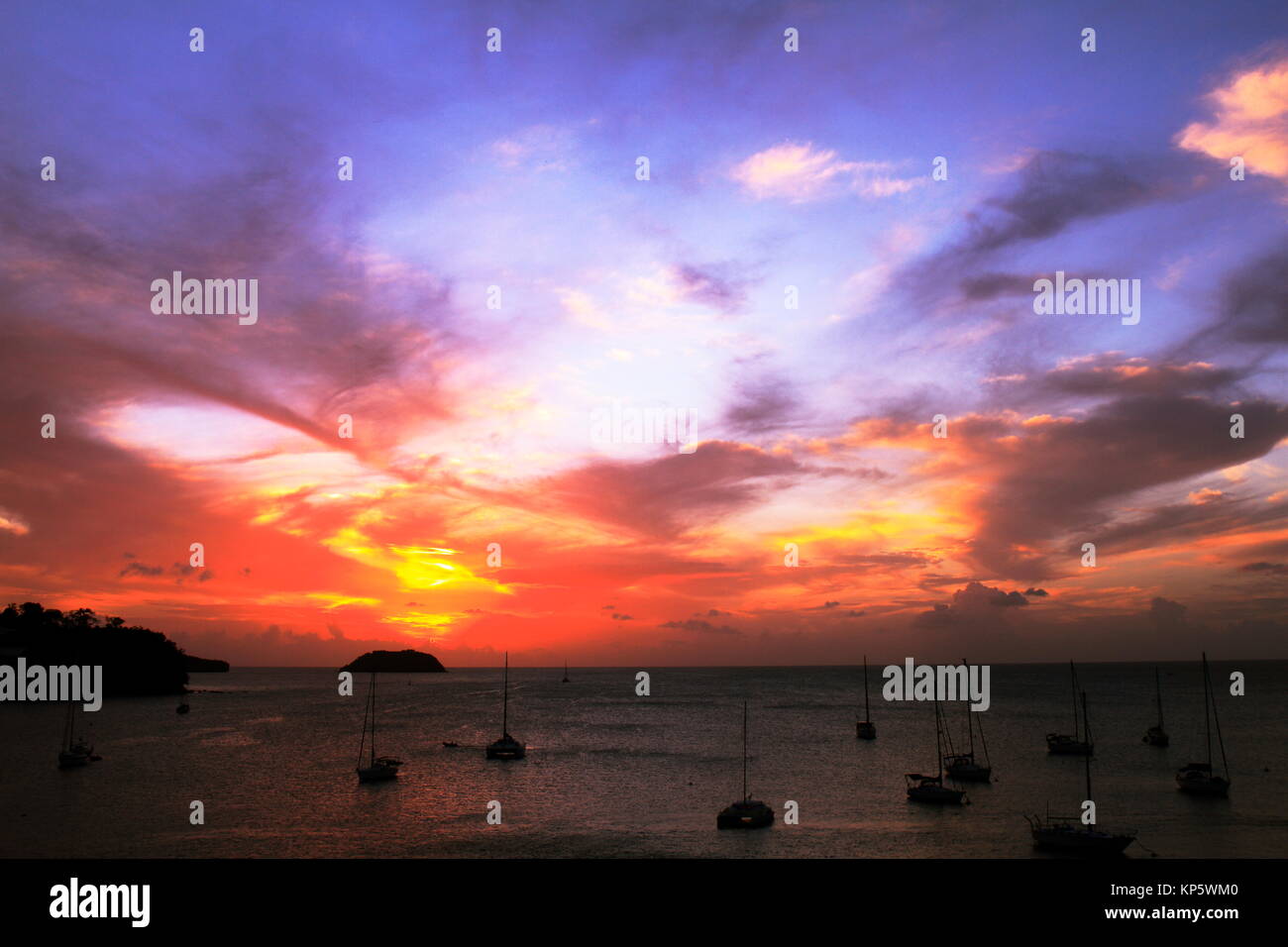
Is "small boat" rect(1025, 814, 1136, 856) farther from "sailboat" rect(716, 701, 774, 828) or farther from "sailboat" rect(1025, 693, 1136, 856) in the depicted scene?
"sailboat" rect(716, 701, 774, 828)

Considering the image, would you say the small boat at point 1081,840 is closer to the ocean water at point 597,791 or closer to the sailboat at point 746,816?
the ocean water at point 597,791

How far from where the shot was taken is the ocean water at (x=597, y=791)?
45.9 metres

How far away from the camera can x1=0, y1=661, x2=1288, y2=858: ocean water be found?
4591 centimetres

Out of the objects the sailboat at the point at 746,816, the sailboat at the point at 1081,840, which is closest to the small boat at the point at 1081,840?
the sailboat at the point at 1081,840

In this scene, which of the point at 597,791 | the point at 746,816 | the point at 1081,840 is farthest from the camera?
the point at 597,791

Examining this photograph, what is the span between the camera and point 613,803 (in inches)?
2275

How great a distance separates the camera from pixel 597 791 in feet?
207

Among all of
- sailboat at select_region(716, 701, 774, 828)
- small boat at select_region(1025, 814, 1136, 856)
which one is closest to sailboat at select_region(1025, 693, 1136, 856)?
small boat at select_region(1025, 814, 1136, 856)

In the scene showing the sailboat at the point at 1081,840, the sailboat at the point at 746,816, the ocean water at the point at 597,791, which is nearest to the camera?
the sailboat at the point at 1081,840

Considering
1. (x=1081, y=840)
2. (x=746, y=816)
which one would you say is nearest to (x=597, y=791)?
(x=746, y=816)

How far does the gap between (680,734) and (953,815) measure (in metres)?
58.0

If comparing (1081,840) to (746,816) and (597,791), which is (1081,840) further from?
(597,791)
